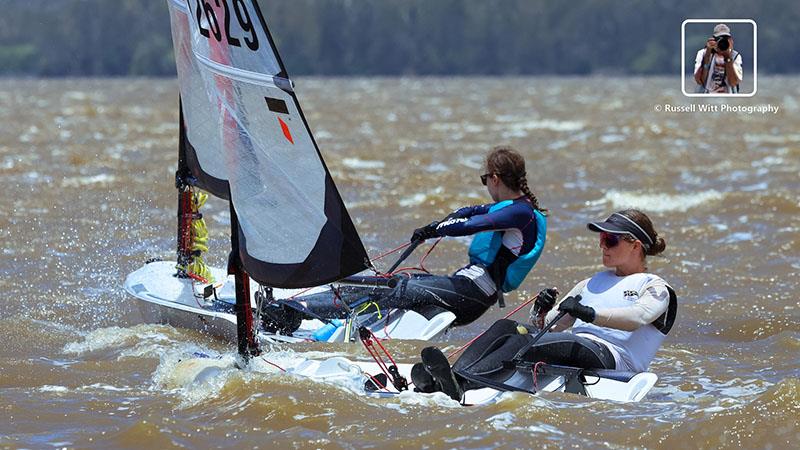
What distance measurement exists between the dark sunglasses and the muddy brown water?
0.76m

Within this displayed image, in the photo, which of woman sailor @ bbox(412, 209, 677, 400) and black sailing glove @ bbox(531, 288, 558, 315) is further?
black sailing glove @ bbox(531, 288, 558, 315)

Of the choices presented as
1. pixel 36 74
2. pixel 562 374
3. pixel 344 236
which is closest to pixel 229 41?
pixel 344 236

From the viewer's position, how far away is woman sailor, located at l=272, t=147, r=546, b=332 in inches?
295

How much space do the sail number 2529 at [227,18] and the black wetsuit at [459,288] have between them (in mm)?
1977

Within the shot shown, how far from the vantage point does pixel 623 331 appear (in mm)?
6117

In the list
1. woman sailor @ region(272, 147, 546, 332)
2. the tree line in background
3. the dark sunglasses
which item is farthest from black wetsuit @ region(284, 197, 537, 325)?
the tree line in background

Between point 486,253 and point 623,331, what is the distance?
185 cm

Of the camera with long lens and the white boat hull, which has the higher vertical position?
the camera with long lens

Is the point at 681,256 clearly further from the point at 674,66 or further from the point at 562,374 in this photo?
the point at 674,66

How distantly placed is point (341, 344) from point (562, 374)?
6.24ft

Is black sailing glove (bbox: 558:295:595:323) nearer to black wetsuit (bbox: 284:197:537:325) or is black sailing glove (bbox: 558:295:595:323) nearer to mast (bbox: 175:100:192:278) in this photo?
black wetsuit (bbox: 284:197:537:325)

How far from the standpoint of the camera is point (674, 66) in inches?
5123

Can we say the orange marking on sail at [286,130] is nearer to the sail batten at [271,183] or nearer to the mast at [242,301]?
the sail batten at [271,183]

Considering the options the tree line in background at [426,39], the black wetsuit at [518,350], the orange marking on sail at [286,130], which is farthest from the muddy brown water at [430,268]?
the tree line in background at [426,39]
